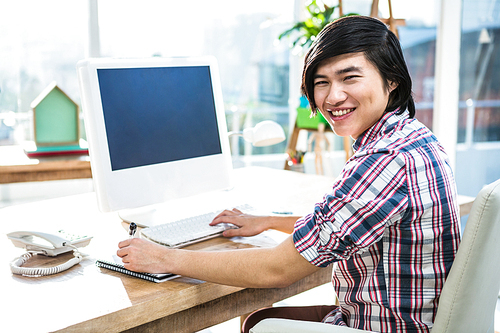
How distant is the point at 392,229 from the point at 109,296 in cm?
54

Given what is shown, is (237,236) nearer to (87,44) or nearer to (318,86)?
(318,86)

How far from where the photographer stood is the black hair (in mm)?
960

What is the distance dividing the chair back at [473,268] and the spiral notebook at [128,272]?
0.52m

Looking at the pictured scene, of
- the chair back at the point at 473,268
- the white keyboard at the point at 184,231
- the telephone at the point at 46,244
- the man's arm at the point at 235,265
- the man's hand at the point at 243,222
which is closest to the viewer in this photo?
the chair back at the point at 473,268

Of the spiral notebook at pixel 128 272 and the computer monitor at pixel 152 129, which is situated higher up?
the computer monitor at pixel 152 129

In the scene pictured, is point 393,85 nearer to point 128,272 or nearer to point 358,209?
point 358,209

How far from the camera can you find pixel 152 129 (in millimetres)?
1305

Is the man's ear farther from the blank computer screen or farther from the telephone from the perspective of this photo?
the telephone

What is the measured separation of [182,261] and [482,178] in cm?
319

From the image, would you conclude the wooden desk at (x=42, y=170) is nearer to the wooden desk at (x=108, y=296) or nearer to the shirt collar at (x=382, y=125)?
the wooden desk at (x=108, y=296)

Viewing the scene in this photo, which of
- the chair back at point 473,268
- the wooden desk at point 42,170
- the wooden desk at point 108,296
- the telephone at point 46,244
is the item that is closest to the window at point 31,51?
the wooden desk at point 42,170

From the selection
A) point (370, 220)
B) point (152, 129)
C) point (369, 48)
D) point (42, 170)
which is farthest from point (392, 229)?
point (42, 170)

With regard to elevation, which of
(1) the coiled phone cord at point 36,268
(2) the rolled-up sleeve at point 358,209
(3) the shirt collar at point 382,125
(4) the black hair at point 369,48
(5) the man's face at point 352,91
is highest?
(4) the black hair at point 369,48

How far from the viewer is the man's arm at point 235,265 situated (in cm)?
92
